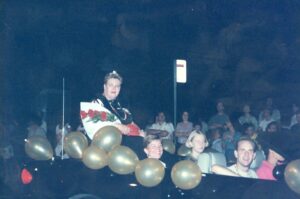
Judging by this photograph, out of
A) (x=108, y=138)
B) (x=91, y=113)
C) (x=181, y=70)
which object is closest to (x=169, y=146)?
(x=108, y=138)

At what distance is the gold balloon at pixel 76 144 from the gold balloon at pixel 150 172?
81 cm

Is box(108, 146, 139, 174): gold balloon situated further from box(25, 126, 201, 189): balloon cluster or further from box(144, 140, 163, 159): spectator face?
box(144, 140, 163, 159): spectator face

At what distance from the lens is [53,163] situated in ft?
16.4

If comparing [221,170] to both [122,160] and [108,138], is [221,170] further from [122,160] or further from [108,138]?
[108,138]

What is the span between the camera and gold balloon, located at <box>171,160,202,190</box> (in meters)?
4.04

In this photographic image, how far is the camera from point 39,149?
205 inches

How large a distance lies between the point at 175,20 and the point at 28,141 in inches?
437

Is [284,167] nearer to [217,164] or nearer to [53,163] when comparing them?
[217,164]

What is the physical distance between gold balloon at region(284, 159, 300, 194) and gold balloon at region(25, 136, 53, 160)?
2633 mm

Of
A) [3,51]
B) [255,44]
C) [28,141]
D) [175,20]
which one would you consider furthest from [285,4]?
[28,141]

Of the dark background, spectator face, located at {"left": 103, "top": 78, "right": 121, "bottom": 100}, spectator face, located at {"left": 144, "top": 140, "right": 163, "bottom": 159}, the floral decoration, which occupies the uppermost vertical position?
the dark background

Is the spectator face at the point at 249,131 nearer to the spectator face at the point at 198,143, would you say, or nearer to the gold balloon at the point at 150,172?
the spectator face at the point at 198,143

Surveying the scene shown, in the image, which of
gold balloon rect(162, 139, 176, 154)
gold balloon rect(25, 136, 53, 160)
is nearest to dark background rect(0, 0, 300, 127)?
gold balloon rect(25, 136, 53, 160)

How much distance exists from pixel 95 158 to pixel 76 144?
37 cm
